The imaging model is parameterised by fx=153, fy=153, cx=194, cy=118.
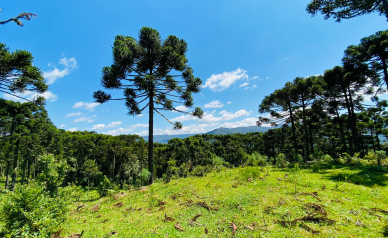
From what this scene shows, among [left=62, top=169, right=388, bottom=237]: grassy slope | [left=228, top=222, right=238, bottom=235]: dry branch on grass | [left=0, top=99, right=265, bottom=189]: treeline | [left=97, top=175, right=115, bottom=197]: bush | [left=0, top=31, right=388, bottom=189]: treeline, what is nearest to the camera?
[left=62, top=169, right=388, bottom=237]: grassy slope

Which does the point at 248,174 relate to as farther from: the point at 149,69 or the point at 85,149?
the point at 85,149

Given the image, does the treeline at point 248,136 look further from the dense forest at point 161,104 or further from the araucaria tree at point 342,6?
the araucaria tree at point 342,6

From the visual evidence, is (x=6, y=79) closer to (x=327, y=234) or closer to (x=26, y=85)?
(x=26, y=85)

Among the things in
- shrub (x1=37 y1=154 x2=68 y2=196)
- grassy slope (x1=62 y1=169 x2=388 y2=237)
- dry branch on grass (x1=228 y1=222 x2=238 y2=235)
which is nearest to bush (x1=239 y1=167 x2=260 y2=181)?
grassy slope (x1=62 y1=169 x2=388 y2=237)

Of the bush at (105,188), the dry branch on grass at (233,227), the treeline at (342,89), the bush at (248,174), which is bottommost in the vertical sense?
the bush at (105,188)

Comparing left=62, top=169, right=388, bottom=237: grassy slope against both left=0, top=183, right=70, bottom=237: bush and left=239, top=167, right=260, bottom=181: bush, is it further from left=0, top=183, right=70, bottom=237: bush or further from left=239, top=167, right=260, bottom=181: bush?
left=239, top=167, right=260, bottom=181: bush

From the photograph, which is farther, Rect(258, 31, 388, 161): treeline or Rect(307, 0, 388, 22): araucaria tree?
Rect(258, 31, 388, 161): treeline

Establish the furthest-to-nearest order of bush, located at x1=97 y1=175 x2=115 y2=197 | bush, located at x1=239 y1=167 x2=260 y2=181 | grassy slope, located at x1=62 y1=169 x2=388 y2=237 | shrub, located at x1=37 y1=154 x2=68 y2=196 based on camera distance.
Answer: bush, located at x1=97 y1=175 x2=115 y2=197, bush, located at x1=239 y1=167 x2=260 y2=181, shrub, located at x1=37 y1=154 x2=68 y2=196, grassy slope, located at x1=62 y1=169 x2=388 y2=237

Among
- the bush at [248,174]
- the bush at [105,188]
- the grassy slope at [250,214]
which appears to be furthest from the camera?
the bush at [105,188]

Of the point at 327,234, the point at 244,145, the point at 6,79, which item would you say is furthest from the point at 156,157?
the point at 327,234

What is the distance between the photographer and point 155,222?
3959 mm

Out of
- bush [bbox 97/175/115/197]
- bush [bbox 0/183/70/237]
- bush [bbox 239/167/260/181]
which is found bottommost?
bush [bbox 97/175/115/197]

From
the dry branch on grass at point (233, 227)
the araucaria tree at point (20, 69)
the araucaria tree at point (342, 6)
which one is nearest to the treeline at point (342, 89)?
the araucaria tree at point (342, 6)

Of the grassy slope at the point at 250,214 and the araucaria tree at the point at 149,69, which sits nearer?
the grassy slope at the point at 250,214
